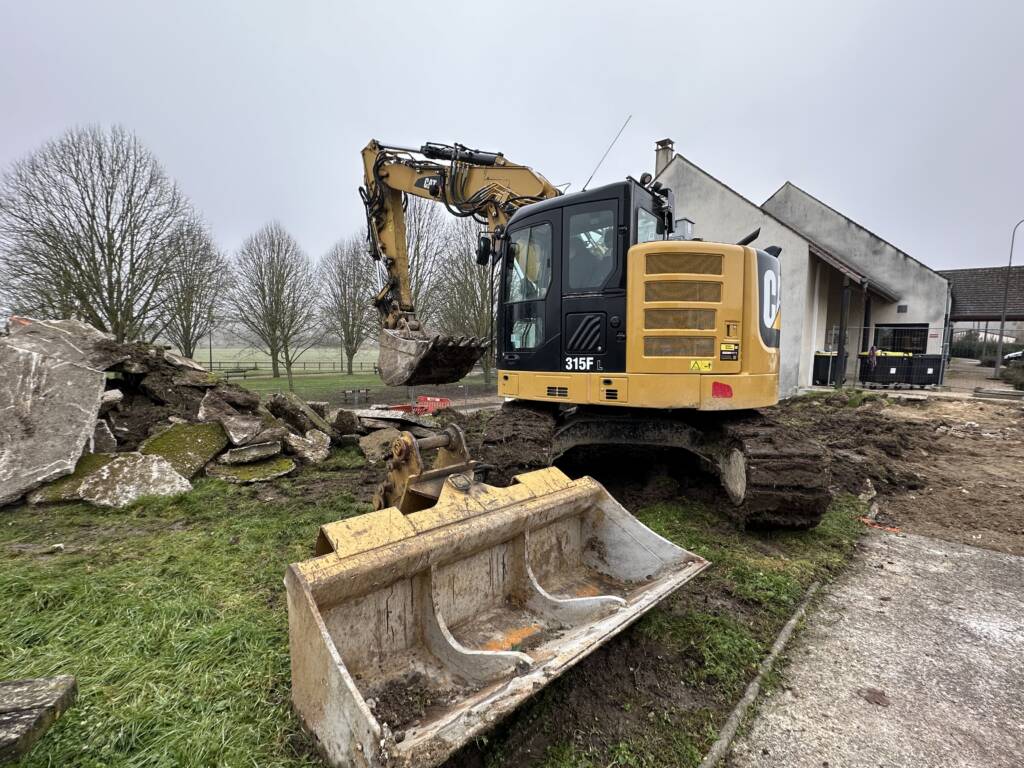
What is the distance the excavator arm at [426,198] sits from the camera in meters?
6.03

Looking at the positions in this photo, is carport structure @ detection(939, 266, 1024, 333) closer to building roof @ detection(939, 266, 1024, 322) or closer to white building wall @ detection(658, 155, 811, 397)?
building roof @ detection(939, 266, 1024, 322)

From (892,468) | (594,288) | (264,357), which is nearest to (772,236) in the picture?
(892,468)

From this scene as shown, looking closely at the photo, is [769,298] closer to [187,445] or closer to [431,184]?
[431,184]

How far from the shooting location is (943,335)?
17375 millimetres

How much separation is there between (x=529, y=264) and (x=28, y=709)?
14.5ft

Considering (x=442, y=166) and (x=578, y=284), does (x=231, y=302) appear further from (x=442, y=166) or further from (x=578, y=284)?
(x=578, y=284)

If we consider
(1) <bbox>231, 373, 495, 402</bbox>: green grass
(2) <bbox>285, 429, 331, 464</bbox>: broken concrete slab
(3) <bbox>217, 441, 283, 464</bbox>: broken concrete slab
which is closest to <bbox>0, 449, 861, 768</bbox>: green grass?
(3) <bbox>217, 441, 283, 464</bbox>: broken concrete slab

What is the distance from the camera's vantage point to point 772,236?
16344 mm

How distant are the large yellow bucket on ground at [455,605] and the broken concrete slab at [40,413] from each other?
4.09 metres

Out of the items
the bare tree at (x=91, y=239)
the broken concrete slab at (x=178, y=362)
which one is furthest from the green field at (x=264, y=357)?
the broken concrete slab at (x=178, y=362)

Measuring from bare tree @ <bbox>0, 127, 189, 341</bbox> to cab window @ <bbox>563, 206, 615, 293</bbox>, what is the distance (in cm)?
1425

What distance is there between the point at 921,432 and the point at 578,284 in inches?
328

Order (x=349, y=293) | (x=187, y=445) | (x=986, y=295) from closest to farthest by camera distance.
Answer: (x=187, y=445), (x=349, y=293), (x=986, y=295)

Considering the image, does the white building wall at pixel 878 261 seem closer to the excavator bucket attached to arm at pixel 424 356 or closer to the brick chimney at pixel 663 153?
the brick chimney at pixel 663 153
